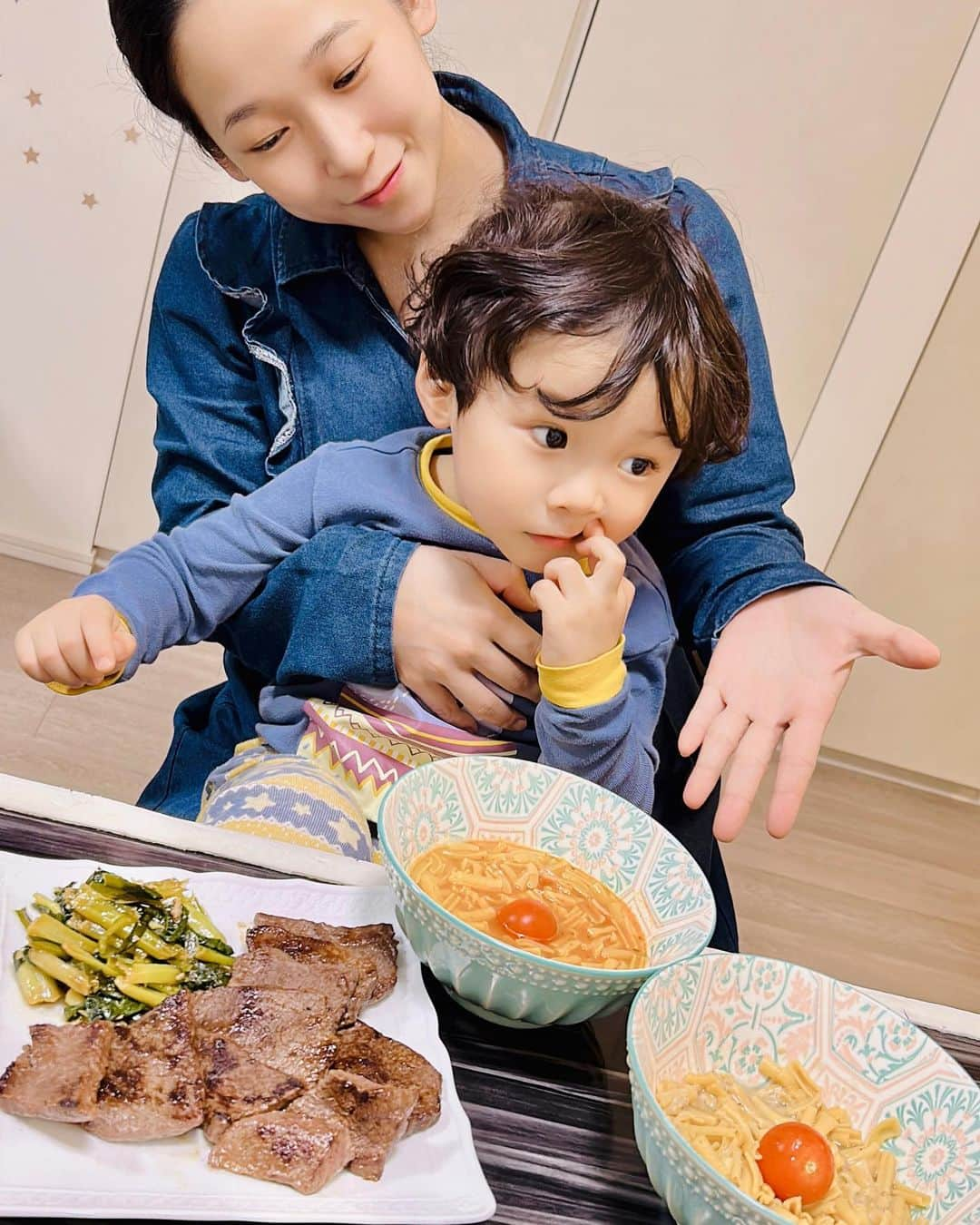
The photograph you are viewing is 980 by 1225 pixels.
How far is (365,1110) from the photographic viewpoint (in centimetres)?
65

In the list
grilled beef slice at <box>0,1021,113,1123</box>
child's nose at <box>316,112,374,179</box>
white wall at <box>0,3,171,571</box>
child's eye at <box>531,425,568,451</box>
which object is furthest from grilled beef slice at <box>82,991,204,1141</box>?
white wall at <box>0,3,171,571</box>

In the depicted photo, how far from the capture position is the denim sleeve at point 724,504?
1.31 m

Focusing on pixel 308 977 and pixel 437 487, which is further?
pixel 437 487

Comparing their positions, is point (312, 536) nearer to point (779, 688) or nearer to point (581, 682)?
point (581, 682)

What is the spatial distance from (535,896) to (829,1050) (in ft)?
0.73

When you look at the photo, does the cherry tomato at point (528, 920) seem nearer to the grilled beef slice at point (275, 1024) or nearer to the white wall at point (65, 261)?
the grilled beef slice at point (275, 1024)

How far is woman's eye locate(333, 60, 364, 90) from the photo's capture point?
1074mm

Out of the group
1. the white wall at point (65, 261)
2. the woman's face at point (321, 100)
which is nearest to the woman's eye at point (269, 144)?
the woman's face at point (321, 100)

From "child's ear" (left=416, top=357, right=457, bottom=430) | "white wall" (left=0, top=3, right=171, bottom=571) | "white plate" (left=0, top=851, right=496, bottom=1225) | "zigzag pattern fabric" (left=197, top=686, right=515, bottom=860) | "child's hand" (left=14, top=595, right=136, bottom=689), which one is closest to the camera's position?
"white plate" (left=0, top=851, right=496, bottom=1225)

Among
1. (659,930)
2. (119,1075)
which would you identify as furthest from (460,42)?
(119,1075)

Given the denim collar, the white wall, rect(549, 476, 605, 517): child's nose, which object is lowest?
the white wall

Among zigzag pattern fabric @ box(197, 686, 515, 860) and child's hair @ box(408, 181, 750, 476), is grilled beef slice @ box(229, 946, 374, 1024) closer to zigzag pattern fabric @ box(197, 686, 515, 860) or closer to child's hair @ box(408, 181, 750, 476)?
zigzag pattern fabric @ box(197, 686, 515, 860)

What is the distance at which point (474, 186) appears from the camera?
1348 millimetres

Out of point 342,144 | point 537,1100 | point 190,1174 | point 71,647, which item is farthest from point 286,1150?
point 342,144
